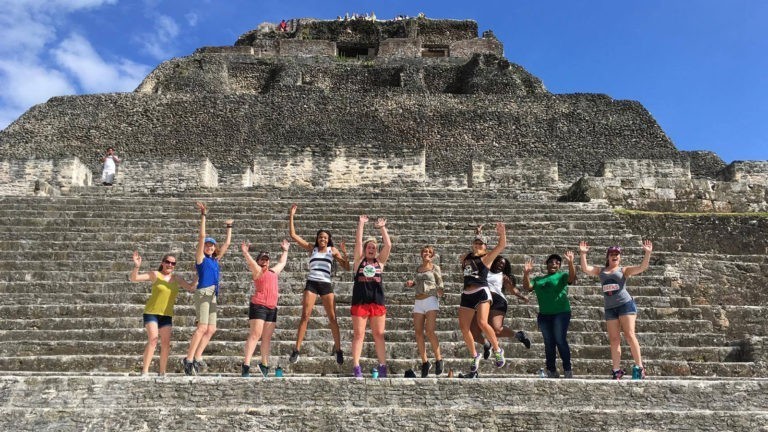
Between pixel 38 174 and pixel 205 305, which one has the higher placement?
pixel 38 174

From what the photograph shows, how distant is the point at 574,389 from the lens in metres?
5.23

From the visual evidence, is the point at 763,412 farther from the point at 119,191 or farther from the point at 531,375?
the point at 119,191

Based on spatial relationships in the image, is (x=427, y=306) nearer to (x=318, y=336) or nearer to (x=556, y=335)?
(x=556, y=335)

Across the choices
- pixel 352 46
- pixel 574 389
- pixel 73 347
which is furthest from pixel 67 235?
pixel 352 46

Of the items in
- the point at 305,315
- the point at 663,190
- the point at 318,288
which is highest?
the point at 663,190

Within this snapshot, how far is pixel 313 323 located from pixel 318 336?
28 cm

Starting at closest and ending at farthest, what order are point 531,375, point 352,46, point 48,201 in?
point 531,375 < point 48,201 < point 352,46

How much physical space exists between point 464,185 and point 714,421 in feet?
37.0

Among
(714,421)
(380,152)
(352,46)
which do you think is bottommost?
(714,421)

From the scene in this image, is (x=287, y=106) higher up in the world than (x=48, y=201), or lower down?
higher up

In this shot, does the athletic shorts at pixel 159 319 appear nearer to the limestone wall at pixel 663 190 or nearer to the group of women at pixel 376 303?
the group of women at pixel 376 303

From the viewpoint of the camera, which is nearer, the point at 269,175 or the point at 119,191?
the point at 119,191

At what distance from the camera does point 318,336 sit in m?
7.30

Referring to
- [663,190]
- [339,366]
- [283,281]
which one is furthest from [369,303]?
[663,190]
